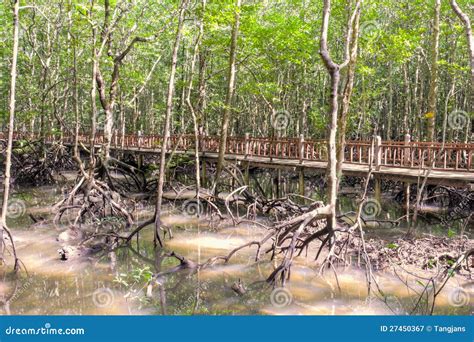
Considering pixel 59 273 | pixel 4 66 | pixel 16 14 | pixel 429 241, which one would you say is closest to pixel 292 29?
pixel 429 241

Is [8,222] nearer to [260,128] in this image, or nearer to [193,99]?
[193,99]

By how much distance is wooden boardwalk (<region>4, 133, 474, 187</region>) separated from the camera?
12320mm

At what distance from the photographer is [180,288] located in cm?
860

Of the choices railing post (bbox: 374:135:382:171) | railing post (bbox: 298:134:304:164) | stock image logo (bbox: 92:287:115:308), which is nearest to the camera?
stock image logo (bbox: 92:287:115:308)

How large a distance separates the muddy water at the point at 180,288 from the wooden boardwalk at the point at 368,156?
4.32 metres

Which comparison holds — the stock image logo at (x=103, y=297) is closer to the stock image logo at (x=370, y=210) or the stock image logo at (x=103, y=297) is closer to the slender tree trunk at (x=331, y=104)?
the slender tree trunk at (x=331, y=104)

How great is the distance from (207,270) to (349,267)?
3.18 meters

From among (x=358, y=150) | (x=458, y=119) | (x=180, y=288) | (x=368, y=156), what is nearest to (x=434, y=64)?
(x=358, y=150)

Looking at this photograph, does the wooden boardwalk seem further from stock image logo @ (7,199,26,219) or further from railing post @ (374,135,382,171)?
stock image logo @ (7,199,26,219)

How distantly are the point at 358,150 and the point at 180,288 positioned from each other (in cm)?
960

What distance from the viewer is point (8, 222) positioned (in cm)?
1420

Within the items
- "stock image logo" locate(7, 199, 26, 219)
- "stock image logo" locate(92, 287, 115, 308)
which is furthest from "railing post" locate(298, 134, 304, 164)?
"stock image logo" locate(7, 199, 26, 219)

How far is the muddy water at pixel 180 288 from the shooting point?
7.62 meters

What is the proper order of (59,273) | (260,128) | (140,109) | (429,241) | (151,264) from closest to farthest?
(59,273), (151,264), (429,241), (260,128), (140,109)
